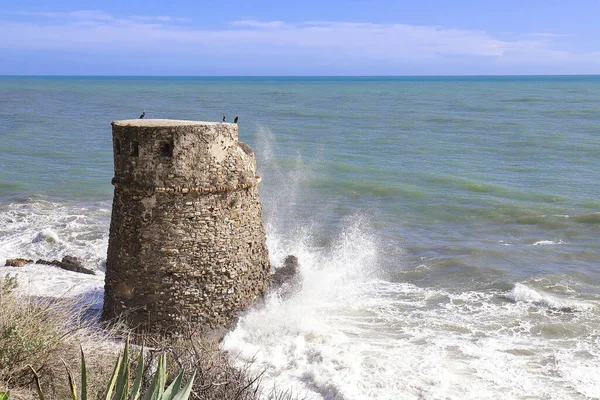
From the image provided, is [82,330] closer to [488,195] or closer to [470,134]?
[488,195]

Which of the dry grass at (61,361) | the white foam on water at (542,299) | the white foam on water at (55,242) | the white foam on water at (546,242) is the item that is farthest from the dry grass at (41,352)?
the white foam on water at (546,242)

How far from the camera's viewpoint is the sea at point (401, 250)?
11.9 metres

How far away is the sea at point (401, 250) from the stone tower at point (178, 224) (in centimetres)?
97

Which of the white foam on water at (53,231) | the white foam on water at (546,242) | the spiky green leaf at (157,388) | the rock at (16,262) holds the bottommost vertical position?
the white foam on water at (53,231)

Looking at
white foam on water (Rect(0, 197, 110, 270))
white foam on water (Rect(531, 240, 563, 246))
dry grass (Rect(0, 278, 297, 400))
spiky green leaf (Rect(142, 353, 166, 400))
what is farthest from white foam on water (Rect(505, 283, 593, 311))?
spiky green leaf (Rect(142, 353, 166, 400))

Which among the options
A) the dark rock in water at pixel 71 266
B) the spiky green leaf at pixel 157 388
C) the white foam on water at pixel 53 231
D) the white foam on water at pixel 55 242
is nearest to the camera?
the spiky green leaf at pixel 157 388

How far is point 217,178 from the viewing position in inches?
454

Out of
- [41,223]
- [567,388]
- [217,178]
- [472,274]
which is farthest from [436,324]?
[41,223]

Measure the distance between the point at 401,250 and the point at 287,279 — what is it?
25.3 feet

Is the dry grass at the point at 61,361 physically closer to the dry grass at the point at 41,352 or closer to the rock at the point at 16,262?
the dry grass at the point at 41,352

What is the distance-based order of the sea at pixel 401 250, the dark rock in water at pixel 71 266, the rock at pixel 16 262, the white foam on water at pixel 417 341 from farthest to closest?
the rock at pixel 16 262 < the dark rock in water at pixel 71 266 < the sea at pixel 401 250 < the white foam on water at pixel 417 341

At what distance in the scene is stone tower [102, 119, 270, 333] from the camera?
1129 cm

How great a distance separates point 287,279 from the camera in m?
14.1

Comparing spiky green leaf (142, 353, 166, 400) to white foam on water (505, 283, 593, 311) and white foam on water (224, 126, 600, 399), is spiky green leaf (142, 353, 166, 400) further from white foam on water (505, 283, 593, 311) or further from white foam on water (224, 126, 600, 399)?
white foam on water (505, 283, 593, 311)
